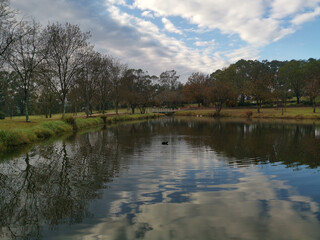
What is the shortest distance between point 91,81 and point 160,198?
53.7 m

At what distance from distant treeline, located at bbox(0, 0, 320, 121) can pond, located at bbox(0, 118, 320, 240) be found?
27.3m

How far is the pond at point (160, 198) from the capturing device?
6.82 meters

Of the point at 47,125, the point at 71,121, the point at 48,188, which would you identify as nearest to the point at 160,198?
the point at 48,188

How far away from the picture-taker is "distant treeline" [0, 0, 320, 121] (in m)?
38.2

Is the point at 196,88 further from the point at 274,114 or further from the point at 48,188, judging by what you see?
the point at 48,188

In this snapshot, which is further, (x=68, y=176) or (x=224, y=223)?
(x=68, y=176)

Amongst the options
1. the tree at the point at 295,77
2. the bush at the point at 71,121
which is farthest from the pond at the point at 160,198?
the tree at the point at 295,77

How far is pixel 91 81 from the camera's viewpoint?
5853cm

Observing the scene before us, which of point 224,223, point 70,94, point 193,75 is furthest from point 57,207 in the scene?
point 193,75

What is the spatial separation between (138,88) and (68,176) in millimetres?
85501

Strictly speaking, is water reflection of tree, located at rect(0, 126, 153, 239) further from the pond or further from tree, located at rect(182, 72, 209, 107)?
tree, located at rect(182, 72, 209, 107)

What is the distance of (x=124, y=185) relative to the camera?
1080 centimetres

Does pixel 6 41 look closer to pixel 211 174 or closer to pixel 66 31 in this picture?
pixel 66 31

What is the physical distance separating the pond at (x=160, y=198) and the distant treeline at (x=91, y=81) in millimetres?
27343
